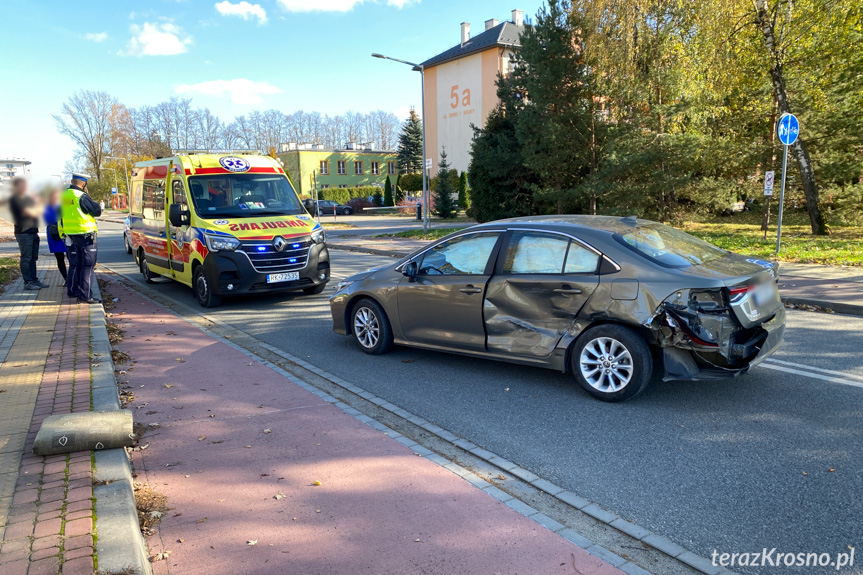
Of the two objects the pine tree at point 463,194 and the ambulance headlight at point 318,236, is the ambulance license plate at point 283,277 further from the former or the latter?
the pine tree at point 463,194

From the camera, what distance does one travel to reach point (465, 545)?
320cm

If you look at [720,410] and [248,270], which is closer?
[720,410]

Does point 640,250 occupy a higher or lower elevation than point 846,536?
higher

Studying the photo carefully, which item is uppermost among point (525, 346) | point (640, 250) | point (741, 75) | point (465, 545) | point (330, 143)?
point (330, 143)

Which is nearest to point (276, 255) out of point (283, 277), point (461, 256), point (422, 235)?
point (283, 277)

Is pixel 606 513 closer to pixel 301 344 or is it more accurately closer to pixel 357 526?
pixel 357 526

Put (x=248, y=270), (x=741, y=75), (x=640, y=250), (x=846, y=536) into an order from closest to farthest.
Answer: (x=846, y=536) → (x=640, y=250) → (x=248, y=270) → (x=741, y=75)

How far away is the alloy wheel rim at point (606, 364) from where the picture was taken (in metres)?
5.07

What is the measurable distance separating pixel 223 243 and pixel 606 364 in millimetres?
6723

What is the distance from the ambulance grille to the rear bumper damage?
6.60 metres

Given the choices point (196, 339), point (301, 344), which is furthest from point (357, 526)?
point (196, 339)

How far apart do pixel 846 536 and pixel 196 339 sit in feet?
24.0

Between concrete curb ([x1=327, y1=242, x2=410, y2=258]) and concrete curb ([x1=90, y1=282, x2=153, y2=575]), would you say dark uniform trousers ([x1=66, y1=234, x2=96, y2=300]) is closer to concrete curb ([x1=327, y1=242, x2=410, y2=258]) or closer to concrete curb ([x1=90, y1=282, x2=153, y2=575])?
concrete curb ([x1=90, y1=282, x2=153, y2=575])

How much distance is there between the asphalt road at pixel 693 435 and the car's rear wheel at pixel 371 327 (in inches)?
5.7
